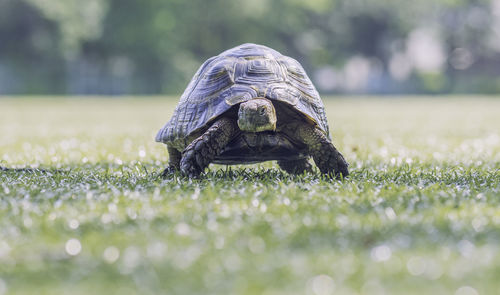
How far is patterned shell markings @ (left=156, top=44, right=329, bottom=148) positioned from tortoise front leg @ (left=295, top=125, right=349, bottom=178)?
0.16 meters

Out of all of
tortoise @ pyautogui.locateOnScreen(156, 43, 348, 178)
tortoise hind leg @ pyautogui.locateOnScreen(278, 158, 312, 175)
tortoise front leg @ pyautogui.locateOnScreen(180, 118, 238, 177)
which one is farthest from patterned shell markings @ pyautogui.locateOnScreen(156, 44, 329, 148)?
tortoise hind leg @ pyautogui.locateOnScreen(278, 158, 312, 175)

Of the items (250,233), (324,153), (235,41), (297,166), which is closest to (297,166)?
(297,166)

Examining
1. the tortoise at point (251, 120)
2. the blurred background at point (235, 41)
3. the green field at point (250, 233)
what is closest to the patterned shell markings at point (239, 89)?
the tortoise at point (251, 120)

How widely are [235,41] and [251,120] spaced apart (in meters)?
66.0

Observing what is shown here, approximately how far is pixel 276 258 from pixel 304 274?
0.28 m

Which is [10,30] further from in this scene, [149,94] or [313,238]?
[313,238]

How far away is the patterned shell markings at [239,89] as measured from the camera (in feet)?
18.7

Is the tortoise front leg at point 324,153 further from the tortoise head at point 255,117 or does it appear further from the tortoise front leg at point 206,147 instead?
the tortoise front leg at point 206,147

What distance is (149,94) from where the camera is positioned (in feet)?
199

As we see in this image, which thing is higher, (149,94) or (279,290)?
(279,290)

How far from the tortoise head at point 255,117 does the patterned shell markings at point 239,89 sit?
30 cm

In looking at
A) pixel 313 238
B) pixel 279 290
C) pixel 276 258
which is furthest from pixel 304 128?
pixel 279 290

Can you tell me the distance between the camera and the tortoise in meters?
5.49

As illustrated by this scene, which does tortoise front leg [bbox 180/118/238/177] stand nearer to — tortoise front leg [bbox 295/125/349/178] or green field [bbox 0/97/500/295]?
green field [bbox 0/97/500/295]
